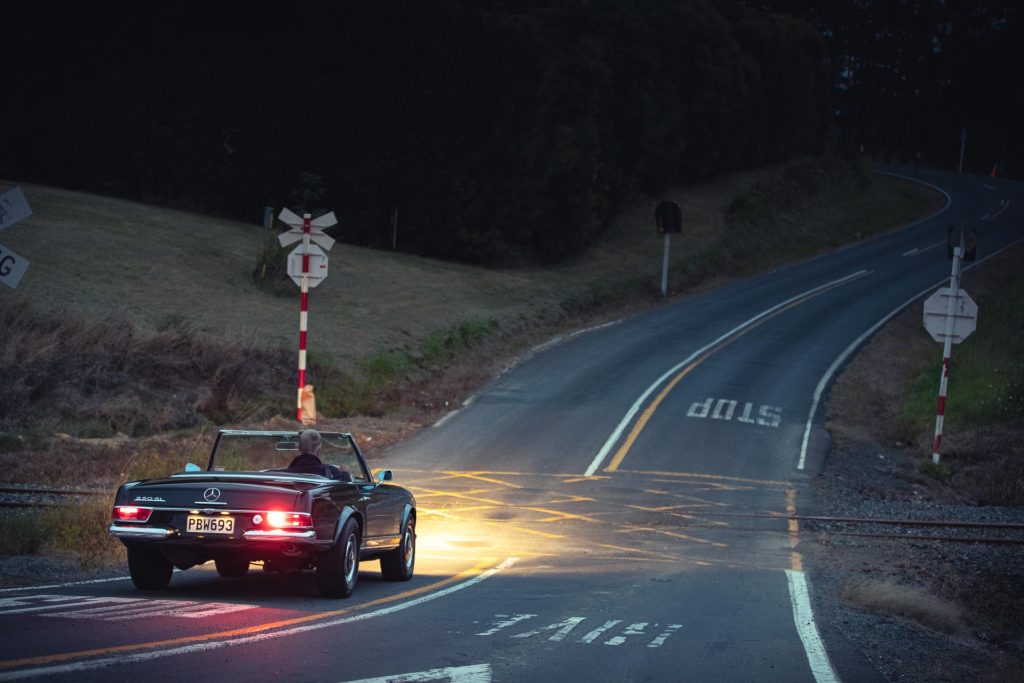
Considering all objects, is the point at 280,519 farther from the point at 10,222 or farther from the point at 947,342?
the point at 947,342

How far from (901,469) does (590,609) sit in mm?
15784

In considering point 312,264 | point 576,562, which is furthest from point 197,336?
point 576,562

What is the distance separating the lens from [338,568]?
10180 mm

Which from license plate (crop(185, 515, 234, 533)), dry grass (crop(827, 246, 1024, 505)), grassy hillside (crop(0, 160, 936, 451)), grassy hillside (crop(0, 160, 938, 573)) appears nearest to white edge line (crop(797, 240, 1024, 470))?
dry grass (crop(827, 246, 1024, 505))

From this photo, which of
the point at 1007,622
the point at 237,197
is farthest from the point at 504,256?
the point at 1007,622

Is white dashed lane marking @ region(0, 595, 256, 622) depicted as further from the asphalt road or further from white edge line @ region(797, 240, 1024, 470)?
white edge line @ region(797, 240, 1024, 470)

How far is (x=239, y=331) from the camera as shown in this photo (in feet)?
96.2

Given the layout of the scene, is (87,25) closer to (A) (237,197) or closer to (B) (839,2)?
(A) (237,197)

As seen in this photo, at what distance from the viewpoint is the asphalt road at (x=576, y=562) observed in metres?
7.70

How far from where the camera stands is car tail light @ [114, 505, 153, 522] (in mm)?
9820

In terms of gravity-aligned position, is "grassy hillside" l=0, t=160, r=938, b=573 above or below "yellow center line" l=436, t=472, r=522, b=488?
above

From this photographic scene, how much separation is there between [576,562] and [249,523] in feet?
18.5

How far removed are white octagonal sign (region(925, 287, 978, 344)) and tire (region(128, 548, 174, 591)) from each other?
19.4 meters

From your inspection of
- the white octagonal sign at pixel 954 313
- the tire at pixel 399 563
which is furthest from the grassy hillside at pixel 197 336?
the white octagonal sign at pixel 954 313
